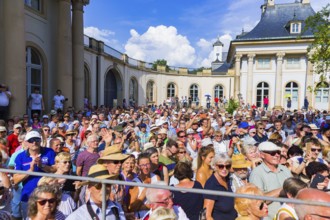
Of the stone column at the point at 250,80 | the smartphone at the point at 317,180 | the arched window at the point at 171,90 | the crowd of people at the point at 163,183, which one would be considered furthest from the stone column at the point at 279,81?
the smartphone at the point at 317,180

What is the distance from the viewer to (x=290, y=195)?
286 cm

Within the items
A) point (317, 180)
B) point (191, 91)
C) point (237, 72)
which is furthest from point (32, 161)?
point (191, 91)

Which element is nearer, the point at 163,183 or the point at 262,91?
the point at 163,183

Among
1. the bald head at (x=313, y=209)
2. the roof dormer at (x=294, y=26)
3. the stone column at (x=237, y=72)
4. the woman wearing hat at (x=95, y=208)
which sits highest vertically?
the roof dormer at (x=294, y=26)

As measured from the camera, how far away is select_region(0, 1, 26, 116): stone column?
10.4 meters

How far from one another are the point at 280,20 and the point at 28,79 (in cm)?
3446

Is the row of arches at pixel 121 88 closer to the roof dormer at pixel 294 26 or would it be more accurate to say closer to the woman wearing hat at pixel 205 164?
the roof dormer at pixel 294 26

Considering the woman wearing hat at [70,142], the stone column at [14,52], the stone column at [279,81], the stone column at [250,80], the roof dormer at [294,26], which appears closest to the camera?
the woman wearing hat at [70,142]

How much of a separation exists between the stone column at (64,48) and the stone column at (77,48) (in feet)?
3.14

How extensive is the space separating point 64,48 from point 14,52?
4093mm

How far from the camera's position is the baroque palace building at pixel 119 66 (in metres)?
10.9

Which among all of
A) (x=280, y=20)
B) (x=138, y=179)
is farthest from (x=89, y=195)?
(x=280, y=20)

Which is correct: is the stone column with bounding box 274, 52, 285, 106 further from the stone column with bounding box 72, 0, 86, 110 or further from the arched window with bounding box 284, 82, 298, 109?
the stone column with bounding box 72, 0, 86, 110

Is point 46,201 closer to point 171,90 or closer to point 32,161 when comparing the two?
point 32,161
